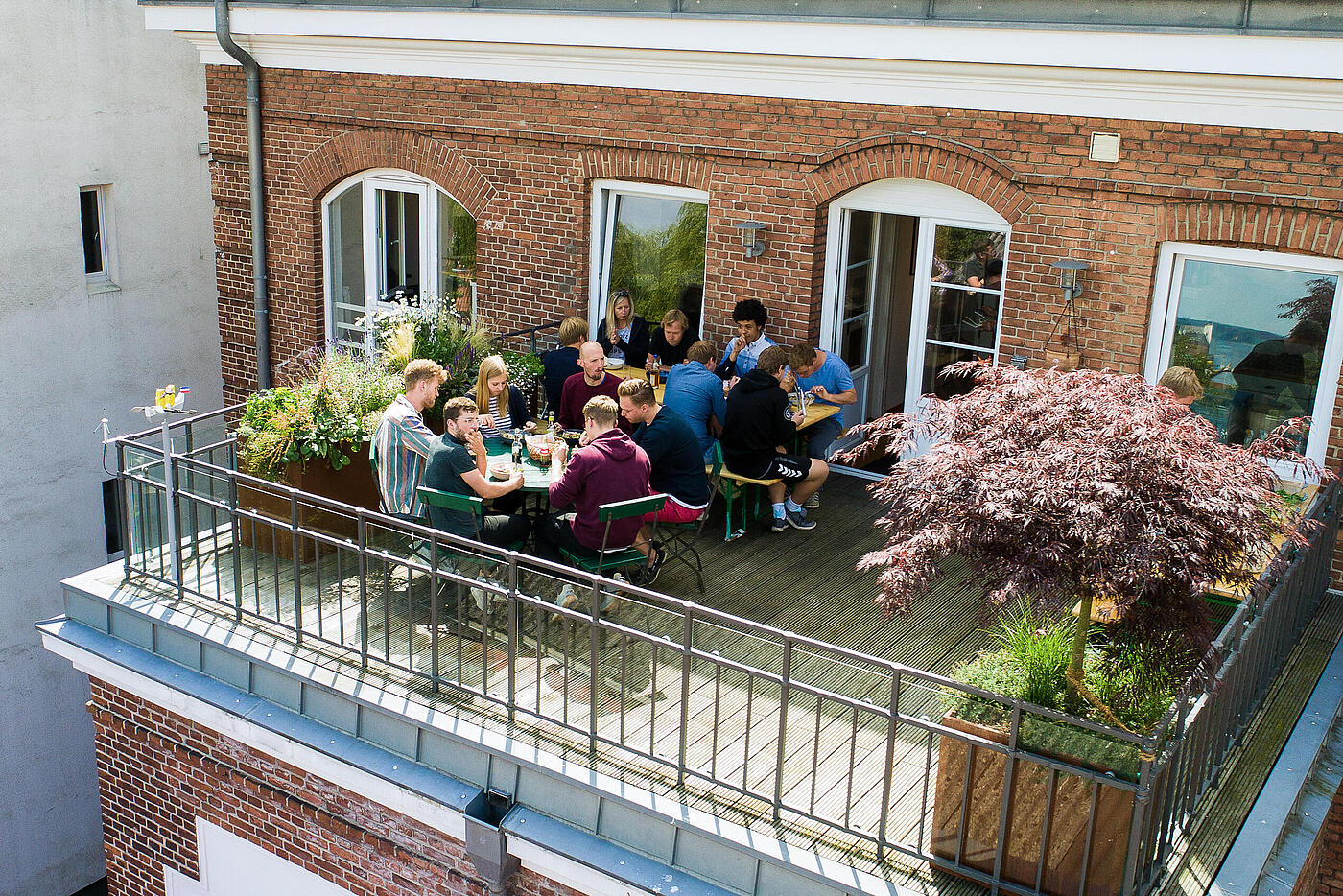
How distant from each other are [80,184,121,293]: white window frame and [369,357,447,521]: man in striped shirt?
9607 millimetres

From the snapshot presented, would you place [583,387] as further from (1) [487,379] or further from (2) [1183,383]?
(2) [1183,383]

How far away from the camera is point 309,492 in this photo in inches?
316

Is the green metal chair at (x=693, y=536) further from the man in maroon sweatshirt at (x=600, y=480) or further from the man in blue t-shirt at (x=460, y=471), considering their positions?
the man in blue t-shirt at (x=460, y=471)

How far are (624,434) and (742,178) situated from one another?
12.6 ft

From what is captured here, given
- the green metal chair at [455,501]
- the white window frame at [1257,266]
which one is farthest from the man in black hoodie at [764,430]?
the white window frame at [1257,266]

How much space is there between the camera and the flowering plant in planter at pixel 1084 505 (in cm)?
469

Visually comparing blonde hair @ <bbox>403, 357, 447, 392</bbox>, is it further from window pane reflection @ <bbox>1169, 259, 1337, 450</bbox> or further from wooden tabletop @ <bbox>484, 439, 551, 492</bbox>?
window pane reflection @ <bbox>1169, 259, 1337, 450</bbox>

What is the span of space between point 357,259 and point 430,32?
2.89 m

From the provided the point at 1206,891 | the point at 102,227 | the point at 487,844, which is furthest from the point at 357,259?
the point at 1206,891

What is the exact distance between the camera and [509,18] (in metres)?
10.6

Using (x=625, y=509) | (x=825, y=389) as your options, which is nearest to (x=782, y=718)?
(x=625, y=509)

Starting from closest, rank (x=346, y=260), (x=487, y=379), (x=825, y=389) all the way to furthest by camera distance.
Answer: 1. (x=487, y=379)
2. (x=825, y=389)
3. (x=346, y=260)

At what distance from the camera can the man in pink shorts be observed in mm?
7637

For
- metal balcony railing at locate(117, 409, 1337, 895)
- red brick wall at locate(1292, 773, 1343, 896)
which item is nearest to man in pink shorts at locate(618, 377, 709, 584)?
metal balcony railing at locate(117, 409, 1337, 895)
